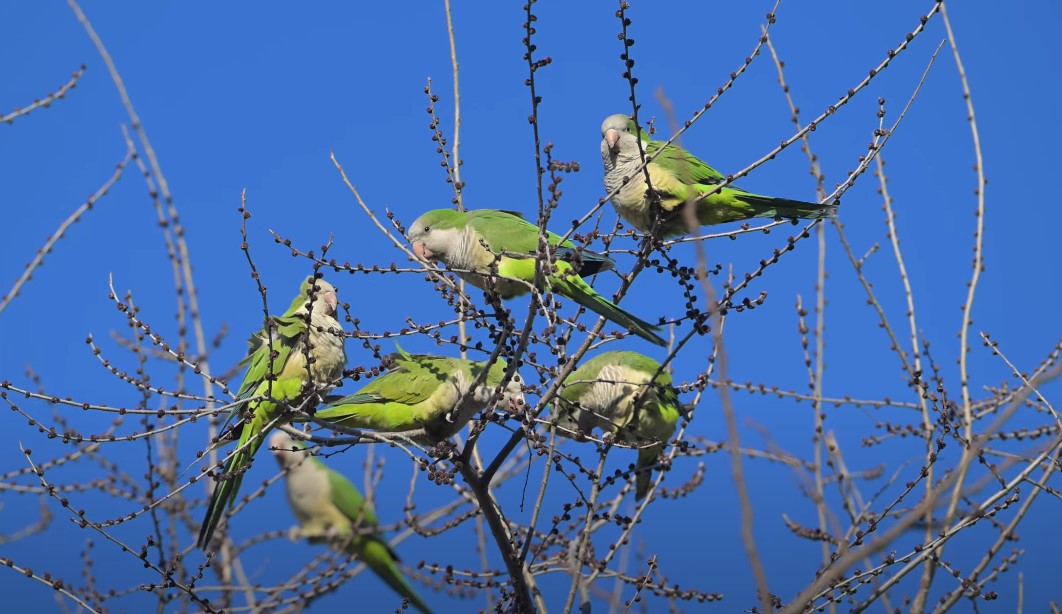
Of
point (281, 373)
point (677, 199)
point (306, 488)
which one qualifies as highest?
point (677, 199)

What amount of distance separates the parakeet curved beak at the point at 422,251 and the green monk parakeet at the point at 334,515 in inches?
44.0

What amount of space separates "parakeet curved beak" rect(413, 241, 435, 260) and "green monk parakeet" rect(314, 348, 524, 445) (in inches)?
19.1

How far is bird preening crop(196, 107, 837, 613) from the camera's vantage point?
3406 millimetres

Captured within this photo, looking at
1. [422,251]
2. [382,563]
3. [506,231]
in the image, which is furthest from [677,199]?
[382,563]

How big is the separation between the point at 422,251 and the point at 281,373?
876 millimetres

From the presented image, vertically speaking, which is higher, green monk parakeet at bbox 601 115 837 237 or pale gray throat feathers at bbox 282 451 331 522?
green monk parakeet at bbox 601 115 837 237

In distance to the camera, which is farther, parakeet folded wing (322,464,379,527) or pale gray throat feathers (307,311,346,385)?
parakeet folded wing (322,464,379,527)

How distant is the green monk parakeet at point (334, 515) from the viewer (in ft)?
14.7

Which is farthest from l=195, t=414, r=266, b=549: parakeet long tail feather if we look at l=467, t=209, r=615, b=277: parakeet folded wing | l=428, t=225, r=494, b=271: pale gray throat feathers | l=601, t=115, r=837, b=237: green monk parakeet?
l=601, t=115, r=837, b=237: green monk parakeet

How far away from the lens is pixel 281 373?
371 cm

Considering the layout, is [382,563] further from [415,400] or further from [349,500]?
[415,400]

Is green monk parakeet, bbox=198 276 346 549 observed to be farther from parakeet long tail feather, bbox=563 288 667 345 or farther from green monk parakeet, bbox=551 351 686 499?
green monk parakeet, bbox=551 351 686 499

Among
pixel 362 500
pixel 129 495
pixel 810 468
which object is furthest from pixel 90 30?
pixel 810 468

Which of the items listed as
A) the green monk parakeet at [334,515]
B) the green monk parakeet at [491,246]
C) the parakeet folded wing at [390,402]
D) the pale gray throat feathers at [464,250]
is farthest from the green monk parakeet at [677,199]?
the green monk parakeet at [334,515]
